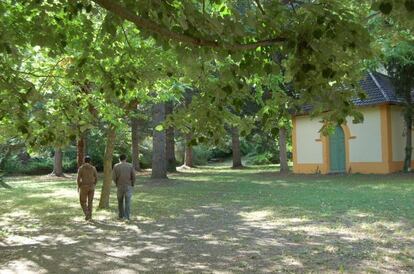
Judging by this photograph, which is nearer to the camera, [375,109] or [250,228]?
[250,228]

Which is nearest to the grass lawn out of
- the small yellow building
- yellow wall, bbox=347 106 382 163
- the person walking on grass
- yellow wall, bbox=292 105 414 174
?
the person walking on grass

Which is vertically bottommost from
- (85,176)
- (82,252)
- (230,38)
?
(82,252)

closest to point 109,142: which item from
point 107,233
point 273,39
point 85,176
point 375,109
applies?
point 85,176

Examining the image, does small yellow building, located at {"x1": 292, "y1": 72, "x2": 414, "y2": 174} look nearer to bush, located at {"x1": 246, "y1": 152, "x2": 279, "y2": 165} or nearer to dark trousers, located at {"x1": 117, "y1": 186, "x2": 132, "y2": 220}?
dark trousers, located at {"x1": 117, "y1": 186, "x2": 132, "y2": 220}

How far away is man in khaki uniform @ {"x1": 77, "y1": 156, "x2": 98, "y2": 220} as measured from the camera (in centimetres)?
1292

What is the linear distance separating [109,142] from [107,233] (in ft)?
14.0

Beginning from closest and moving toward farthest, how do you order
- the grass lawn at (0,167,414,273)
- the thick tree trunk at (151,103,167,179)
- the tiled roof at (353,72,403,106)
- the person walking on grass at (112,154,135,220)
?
the grass lawn at (0,167,414,273) < the person walking on grass at (112,154,135,220) < the tiled roof at (353,72,403,106) < the thick tree trunk at (151,103,167,179)

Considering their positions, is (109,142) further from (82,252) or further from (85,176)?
(82,252)

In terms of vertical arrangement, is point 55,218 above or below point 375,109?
below

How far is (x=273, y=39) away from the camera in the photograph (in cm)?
486

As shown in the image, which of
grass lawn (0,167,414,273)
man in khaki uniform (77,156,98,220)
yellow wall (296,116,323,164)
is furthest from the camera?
yellow wall (296,116,323,164)

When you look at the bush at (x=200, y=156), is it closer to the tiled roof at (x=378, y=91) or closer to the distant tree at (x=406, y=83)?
the tiled roof at (x=378, y=91)

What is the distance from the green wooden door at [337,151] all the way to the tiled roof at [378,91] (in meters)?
2.21

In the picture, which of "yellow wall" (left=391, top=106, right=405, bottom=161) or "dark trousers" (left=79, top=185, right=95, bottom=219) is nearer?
"dark trousers" (left=79, top=185, right=95, bottom=219)
